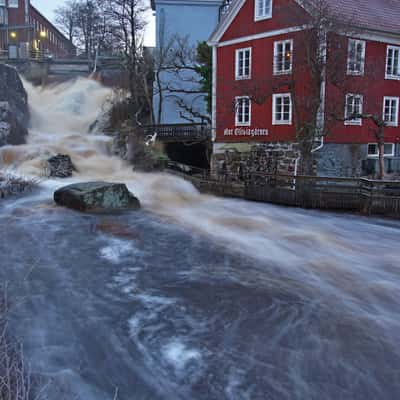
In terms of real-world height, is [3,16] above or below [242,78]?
above

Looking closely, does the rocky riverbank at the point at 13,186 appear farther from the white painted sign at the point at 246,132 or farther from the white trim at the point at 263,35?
the white trim at the point at 263,35

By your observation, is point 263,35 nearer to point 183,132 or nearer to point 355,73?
point 355,73

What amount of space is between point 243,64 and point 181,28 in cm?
891

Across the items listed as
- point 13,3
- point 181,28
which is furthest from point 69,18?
point 181,28

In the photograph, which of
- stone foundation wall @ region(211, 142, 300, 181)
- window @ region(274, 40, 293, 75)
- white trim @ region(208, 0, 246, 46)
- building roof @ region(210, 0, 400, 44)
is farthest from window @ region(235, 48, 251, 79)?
stone foundation wall @ region(211, 142, 300, 181)

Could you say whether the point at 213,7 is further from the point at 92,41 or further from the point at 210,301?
the point at 92,41

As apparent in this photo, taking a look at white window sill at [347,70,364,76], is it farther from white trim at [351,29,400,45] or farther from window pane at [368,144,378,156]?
window pane at [368,144,378,156]

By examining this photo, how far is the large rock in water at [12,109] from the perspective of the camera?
23875 millimetres

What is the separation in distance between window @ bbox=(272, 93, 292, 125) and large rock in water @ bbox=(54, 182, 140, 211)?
9.11 metres

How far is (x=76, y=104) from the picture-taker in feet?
114

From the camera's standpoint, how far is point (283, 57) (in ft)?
65.5

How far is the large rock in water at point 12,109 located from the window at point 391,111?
1864cm

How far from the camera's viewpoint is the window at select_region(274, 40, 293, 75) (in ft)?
64.5

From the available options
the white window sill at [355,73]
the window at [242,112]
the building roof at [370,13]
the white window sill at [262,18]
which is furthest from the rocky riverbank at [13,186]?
the building roof at [370,13]
